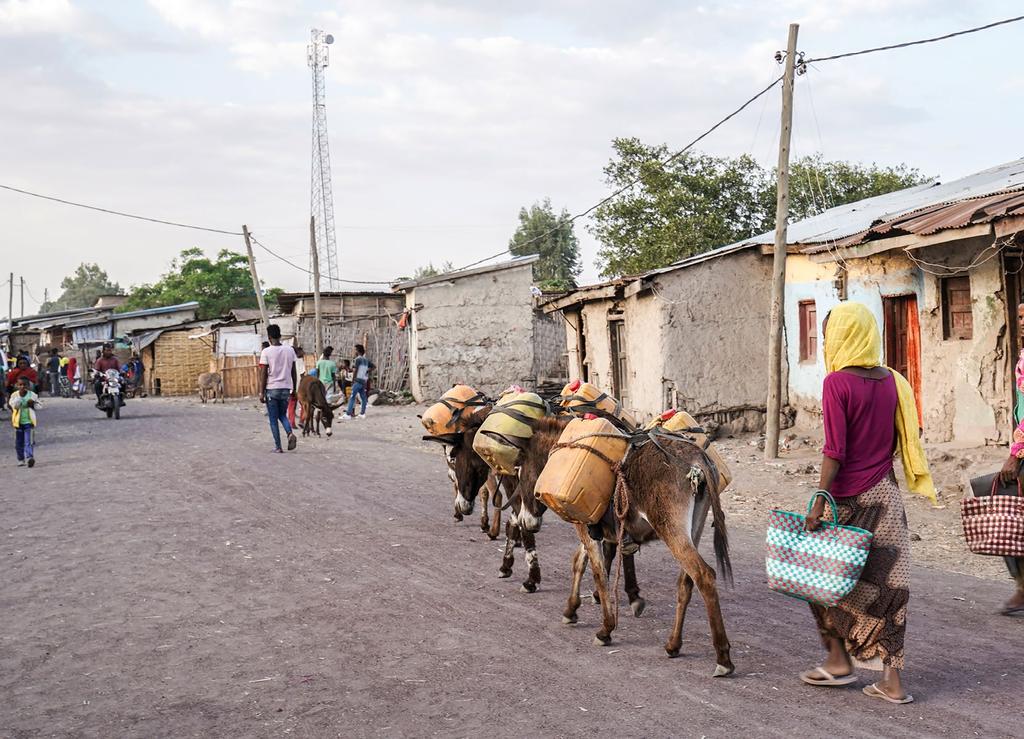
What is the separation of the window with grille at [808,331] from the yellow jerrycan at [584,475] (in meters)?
11.4

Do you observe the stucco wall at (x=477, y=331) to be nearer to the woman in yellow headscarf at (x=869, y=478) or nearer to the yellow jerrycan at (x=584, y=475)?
the yellow jerrycan at (x=584, y=475)

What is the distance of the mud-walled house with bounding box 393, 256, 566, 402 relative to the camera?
89.5 ft

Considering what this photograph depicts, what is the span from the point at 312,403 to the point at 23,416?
515 cm

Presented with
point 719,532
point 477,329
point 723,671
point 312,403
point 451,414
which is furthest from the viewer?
point 477,329

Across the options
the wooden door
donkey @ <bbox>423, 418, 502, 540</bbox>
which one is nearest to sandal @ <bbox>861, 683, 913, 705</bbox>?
donkey @ <bbox>423, 418, 502, 540</bbox>

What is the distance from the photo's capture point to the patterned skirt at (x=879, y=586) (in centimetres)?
449

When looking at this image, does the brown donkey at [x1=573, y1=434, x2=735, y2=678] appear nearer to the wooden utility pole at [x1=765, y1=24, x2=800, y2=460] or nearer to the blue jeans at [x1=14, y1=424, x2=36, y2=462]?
the wooden utility pole at [x1=765, y1=24, x2=800, y2=460]

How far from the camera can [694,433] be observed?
6.20 metres

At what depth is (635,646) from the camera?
5527mm

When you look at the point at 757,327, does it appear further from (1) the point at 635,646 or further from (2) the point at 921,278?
(1) the point at 635,646

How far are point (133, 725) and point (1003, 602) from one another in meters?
5.42

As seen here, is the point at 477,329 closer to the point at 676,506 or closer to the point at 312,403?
the point at 312,403

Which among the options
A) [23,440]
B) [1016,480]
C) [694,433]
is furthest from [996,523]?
[23,440]

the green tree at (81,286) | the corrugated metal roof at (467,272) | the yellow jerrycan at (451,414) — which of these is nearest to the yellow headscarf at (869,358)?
the yellow jerrycan at (451,414)
